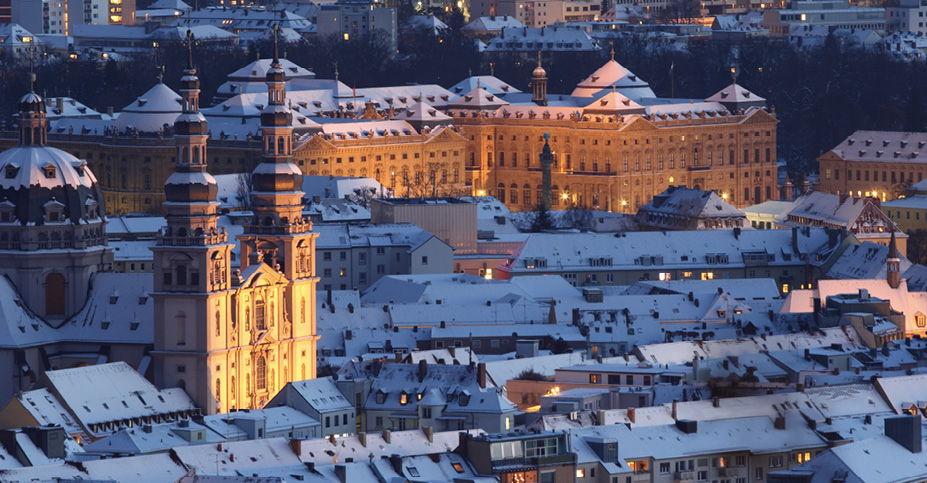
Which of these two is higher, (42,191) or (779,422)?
(779,422)

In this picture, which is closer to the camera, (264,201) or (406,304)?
(264,201)

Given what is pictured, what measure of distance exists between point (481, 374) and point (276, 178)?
1588 centimetres

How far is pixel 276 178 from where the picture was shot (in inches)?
5138

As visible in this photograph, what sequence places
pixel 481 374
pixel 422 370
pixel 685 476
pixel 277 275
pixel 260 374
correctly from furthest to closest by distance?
pixel 277 275 → pixel 260 374 → pixel 422 370 → pixel 481 374 → pixel 685 476

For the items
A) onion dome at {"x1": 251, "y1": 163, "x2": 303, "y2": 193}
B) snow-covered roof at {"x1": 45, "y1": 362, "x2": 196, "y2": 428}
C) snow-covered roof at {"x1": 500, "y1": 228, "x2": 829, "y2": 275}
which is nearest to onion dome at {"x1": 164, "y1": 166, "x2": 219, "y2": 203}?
onion dome at {"x1": 251, "y1": 163, "x2": 303, "y2": 193}

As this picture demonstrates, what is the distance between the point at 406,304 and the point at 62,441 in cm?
4345

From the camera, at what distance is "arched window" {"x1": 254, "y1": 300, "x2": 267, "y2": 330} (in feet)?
416

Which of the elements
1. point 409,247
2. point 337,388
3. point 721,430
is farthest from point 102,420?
point 409,247

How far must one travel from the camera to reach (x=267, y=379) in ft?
416

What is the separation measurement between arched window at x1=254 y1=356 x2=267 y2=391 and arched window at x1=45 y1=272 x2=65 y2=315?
8.08m

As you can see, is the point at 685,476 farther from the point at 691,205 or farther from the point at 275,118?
the point at 691,205

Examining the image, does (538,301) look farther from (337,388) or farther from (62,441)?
(62,441)

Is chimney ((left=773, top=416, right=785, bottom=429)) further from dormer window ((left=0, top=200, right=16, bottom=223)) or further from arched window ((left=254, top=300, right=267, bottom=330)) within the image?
dormer window ((left=0, top=200, right=16, bottom=223))

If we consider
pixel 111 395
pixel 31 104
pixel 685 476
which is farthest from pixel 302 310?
pixel 685 476
